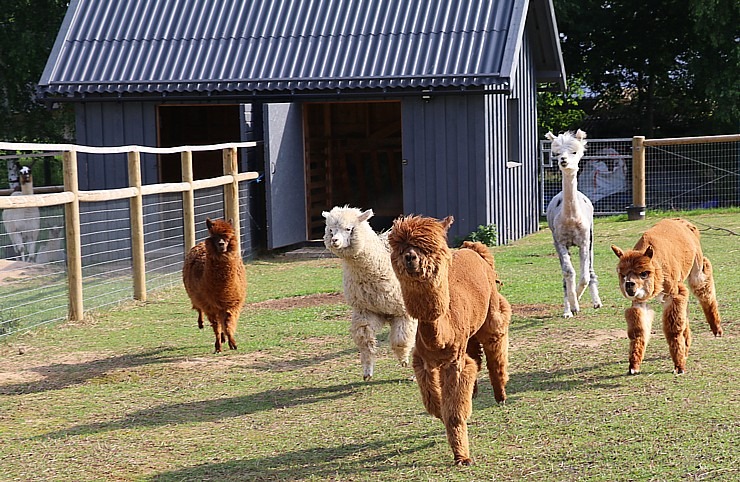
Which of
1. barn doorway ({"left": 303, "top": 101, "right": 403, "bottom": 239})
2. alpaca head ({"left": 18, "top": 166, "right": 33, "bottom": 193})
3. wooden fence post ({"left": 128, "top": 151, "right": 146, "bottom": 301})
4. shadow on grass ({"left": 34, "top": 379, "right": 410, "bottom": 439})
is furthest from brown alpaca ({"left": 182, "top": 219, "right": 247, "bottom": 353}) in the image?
barn doorway ({"left": 303, "top": 101, "right": 403, "bottom": 239})

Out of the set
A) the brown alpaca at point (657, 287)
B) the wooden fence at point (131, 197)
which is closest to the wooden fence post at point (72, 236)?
the wooden fence at point (131, 197)

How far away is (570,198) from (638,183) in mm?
9164

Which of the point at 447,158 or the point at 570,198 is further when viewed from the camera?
the point at 447,158

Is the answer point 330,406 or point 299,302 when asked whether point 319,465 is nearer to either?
point 330,406

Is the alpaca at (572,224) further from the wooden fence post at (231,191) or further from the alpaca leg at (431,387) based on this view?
the wooden fence post at (231,191)

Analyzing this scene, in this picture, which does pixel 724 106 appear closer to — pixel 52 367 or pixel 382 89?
pixel 382 89

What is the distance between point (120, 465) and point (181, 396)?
5.19 feet

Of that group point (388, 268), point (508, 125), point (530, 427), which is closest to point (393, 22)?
point (508, 125)

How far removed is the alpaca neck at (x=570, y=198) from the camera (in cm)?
983

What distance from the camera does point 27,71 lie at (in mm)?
23422

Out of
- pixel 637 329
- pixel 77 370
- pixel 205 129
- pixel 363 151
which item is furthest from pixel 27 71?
pixel 637 329

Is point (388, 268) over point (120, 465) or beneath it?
over

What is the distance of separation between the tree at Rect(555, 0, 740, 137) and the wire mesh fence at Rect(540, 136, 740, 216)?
12.2 feet

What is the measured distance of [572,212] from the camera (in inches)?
387
